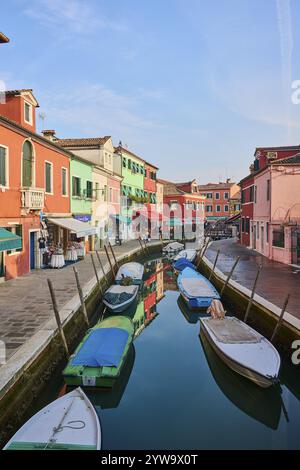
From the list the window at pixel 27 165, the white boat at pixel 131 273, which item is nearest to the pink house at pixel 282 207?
the white boat at pixel 131 273

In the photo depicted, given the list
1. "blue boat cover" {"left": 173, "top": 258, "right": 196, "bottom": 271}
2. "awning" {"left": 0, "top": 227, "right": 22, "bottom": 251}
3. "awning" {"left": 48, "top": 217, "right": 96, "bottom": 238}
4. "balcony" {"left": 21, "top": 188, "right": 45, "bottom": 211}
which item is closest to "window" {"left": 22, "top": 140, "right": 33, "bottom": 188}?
"balcony" {"left": 21, "top": 188, "right": 45, "bottom": 211}

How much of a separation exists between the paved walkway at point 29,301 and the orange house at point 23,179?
3.44 ft

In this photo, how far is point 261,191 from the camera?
84.7 feet

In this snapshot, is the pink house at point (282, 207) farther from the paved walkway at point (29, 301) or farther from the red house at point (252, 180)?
the paved walkway at point (29, 301)

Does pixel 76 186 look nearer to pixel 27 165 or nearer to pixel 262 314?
pixel 27 165

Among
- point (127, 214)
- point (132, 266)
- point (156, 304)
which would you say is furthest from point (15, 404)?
point (127, 214)

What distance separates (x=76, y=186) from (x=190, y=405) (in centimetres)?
1889

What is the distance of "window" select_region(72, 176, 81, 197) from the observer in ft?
79.0

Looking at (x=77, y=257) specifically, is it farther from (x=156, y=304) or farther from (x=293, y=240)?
(x=293, y=240)

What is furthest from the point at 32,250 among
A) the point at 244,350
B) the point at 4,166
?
the point at 244,350

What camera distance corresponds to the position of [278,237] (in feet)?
73.9

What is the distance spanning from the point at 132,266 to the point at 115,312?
7251mm

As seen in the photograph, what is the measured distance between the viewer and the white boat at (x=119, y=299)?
1508cm

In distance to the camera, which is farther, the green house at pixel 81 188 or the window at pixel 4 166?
the green house at pixel 81 188
